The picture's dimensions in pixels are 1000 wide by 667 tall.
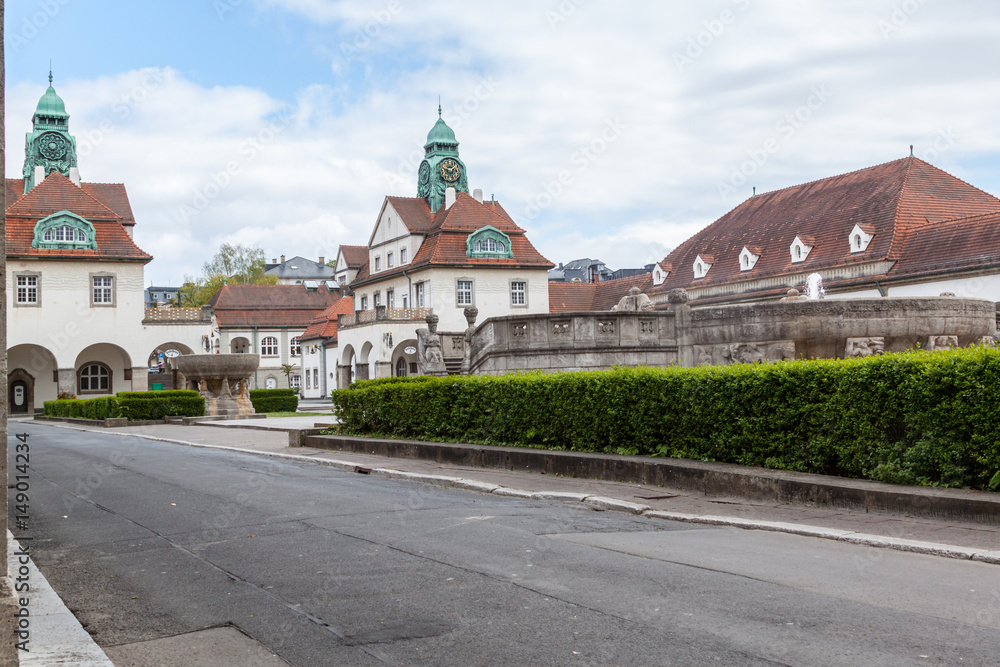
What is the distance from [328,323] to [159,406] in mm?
39176

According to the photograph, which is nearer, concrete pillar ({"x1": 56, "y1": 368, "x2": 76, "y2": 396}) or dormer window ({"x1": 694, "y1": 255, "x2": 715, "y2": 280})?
concrete pillar ({"x1": 56, "y1": 368, "x2": 76, "y2": 396})

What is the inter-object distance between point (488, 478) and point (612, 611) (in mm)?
6970

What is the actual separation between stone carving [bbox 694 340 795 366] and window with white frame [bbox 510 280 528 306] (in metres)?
40.5

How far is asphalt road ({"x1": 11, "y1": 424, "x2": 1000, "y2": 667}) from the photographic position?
4.73 m

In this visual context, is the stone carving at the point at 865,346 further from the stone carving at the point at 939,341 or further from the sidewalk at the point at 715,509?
the sidewalk at the point at 715,509

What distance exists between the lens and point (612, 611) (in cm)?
534

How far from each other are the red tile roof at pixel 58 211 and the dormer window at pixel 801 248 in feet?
118

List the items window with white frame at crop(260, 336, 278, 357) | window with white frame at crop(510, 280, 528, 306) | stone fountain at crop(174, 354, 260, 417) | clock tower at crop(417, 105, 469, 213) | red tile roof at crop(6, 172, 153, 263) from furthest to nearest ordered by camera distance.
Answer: window with white frame at crop(260, 336, 278, 357) → clock tower at crop(417, 105, 469, 213) → window with white frame at crop(510, 280, 528, 306) → red tile roof at crop(6, 172, 153, 263) → stone fountain at crop(174, 354, 260, 417)

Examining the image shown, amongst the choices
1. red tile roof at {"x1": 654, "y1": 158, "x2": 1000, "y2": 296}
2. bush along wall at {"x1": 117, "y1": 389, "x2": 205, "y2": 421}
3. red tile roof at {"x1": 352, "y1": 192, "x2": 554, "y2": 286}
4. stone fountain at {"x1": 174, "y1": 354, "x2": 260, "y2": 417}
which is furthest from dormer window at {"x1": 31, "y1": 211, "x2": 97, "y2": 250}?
red tile roof at {"x1": 654, "y1": 158, "x2": 1000, "y2": 296}

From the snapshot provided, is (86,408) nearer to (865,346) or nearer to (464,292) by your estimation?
(464,292)

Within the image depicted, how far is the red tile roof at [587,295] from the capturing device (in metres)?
67.9

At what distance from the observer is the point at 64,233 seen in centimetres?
5119

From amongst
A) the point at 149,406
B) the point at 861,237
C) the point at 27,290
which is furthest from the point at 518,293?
the point at 149,406

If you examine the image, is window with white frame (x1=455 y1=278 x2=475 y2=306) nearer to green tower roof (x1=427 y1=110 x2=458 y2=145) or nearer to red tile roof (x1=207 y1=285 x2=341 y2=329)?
green tower roof (x1=427 y1=110 x2=458 y2=145)
